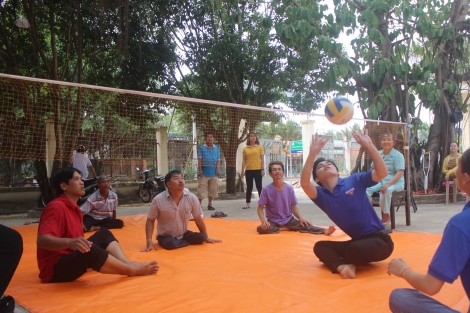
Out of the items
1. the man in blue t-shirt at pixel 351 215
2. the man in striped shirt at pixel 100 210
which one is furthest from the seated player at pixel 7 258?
the man in striped shirt at pixel 100 210

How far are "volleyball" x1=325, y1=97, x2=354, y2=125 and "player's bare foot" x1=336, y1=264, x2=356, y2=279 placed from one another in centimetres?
139

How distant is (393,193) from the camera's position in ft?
17.5

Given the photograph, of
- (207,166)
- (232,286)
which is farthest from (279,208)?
(207,166)

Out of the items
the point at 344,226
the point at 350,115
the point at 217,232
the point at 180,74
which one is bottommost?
the point at 217,232

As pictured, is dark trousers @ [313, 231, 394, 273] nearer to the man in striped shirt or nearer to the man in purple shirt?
the man in purple shirt

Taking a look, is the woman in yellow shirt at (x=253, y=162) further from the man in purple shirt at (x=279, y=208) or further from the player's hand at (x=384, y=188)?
the player's hand at (x=384, y=188)

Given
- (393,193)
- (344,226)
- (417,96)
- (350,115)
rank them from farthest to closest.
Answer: (417,96) < (393,193) < (350,115) < (344,226)

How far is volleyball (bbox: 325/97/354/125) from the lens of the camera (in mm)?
3742

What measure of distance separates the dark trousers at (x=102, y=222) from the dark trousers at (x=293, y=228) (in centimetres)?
232

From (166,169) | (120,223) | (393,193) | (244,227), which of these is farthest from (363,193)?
(166,169)

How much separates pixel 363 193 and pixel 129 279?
A: 193 cm

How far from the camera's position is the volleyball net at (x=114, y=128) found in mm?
8148

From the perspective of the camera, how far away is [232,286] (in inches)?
113

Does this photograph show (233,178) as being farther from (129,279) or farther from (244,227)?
(129,279)
